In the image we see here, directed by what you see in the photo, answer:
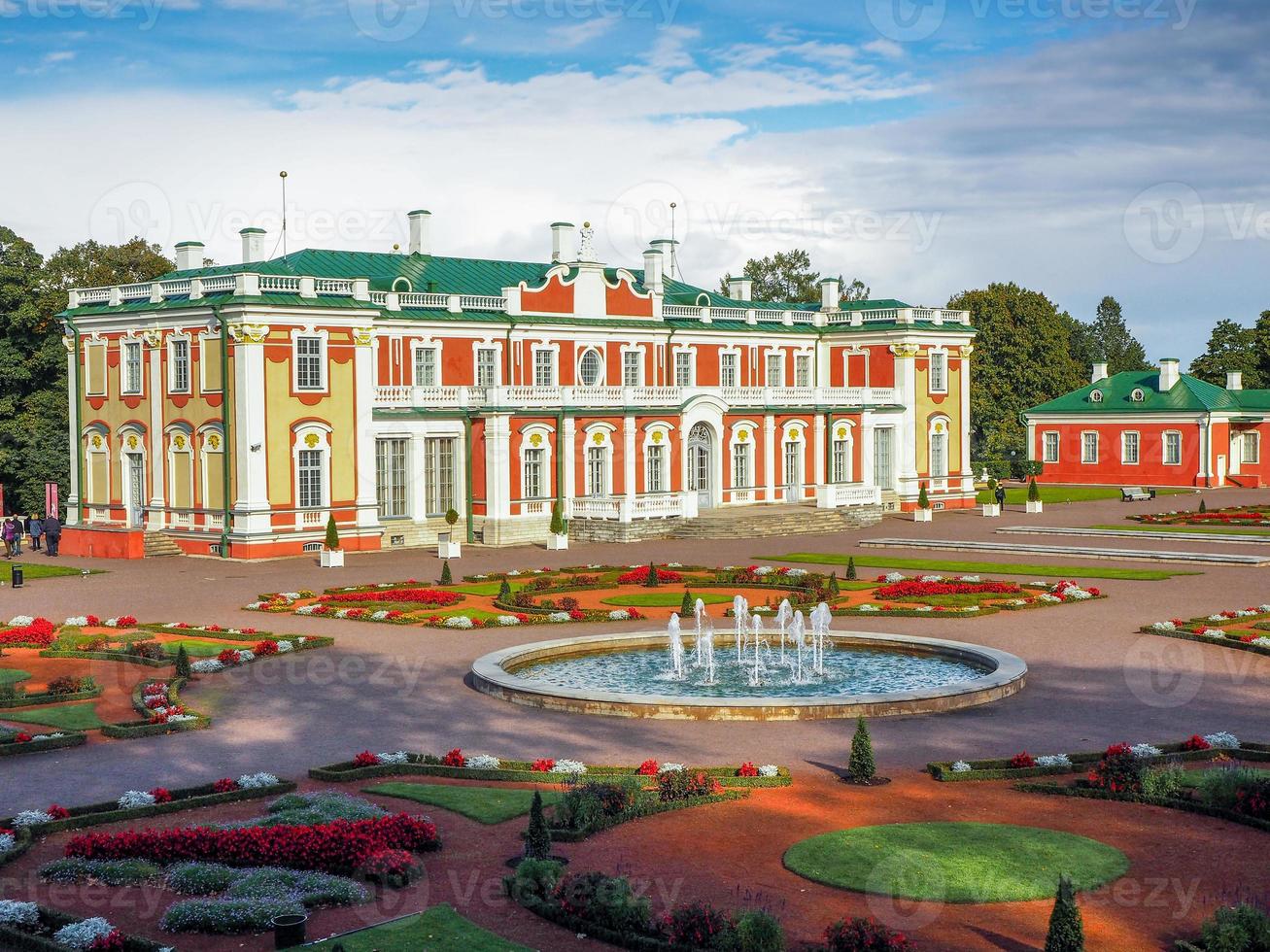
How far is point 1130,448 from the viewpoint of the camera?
80.8m

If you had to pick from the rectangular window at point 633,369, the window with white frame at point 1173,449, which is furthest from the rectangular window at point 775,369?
the window with white frame at point 1173,449

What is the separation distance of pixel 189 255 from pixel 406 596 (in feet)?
83.1

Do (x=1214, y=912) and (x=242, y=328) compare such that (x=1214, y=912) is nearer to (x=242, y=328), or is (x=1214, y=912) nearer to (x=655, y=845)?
(x=655, y=845)

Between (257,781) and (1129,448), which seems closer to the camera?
(257,781)

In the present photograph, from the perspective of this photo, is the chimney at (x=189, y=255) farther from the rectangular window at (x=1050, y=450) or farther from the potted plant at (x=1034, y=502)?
the rectangular window at (x=1050, y=450)

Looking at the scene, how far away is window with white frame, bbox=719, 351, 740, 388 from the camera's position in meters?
62.2

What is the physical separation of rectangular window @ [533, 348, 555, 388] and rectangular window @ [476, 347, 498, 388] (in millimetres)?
1906

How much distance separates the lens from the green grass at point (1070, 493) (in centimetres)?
6950

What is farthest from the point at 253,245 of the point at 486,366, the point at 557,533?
the point at 557,533

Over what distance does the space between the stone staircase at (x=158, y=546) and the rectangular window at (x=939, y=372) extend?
33.4 metres

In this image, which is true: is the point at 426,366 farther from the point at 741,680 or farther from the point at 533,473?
the point at 741,680

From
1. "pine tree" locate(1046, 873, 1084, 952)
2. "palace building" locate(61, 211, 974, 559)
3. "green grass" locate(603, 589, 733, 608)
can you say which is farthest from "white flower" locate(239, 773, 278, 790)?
"palace building" locate(61, 211, 974, 559)

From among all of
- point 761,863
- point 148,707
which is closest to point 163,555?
point 148,707

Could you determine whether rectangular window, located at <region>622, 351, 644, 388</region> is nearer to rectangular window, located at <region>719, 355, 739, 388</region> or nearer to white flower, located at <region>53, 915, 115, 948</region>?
rectangular window, located at <region>719, 355, 739, 388</region>
